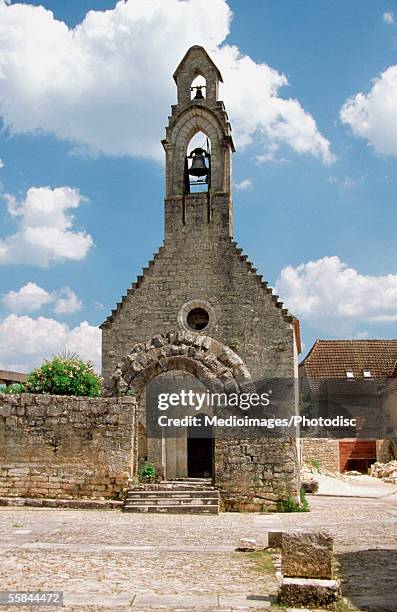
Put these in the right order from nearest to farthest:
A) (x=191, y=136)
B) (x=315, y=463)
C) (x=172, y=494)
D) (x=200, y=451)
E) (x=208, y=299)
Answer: (x=172, y=494)
(x=200, y=451)
(x=208, y=299)
(x=191, y=136)
(x=315, y=463)

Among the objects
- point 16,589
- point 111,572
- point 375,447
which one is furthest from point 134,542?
point 375,447

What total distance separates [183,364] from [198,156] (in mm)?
11531

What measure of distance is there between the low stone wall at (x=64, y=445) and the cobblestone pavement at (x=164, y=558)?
96cm

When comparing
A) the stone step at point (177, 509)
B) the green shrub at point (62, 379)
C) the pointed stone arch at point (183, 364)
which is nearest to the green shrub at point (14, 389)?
the green shrub at point (62, 379)

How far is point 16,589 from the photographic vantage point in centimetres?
593

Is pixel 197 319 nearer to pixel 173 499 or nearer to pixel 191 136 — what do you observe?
pixel 191 136

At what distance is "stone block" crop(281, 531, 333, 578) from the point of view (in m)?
6.01

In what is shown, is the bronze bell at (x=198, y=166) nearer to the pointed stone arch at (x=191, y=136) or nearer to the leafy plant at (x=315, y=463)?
the pointed stone arch at (x=191, y=136)

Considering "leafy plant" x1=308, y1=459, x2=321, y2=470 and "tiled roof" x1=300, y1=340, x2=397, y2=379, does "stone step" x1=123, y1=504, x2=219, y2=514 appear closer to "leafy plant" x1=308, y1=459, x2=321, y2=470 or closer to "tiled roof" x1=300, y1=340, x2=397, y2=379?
"leafy plant" x1=308, y1=459, x2=321, y2=470

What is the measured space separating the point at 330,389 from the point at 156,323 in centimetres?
1664

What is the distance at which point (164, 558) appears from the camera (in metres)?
7.84

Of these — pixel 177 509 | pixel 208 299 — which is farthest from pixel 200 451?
pixel 177 509

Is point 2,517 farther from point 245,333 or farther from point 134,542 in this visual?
point 245,333

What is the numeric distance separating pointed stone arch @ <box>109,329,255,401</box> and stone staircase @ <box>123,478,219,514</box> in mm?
2044
